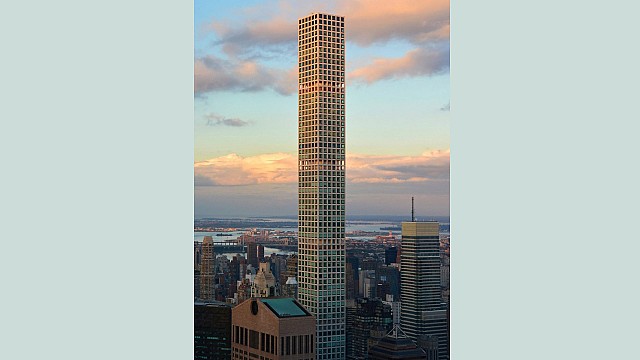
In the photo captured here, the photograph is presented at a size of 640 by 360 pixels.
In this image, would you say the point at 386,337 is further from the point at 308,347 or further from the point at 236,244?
the point at 236,244

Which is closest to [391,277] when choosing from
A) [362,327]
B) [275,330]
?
[362,327]

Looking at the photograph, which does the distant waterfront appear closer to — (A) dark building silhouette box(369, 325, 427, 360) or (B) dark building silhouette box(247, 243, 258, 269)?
(B) dark building silhouette box(247, 243, 258, 269)

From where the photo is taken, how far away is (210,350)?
10500 millimetres

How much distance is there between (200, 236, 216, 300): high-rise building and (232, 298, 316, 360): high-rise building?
1.01 metres

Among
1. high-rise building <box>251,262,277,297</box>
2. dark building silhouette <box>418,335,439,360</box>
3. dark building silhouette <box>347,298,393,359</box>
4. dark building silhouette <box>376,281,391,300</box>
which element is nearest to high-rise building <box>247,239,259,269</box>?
high-rise building <box>251,262,277,297</box>

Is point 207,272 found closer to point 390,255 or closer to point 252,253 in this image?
point 252,253

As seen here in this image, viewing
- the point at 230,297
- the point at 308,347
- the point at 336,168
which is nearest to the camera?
the point at 308,347

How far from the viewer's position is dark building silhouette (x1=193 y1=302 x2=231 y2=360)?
10.3m

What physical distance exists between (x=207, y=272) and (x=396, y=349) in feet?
9.17

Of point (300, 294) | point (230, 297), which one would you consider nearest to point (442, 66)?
point (300, 294)

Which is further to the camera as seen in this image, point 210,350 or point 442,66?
point 210,350

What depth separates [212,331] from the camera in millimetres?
10438

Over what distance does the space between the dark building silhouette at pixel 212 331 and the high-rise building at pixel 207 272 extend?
0.58ft

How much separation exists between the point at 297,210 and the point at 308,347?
1.80m
